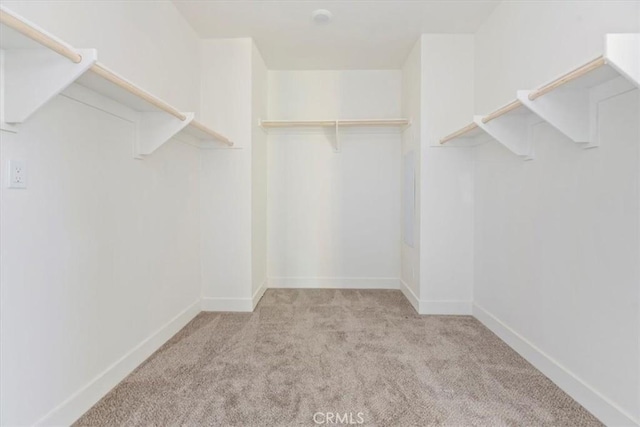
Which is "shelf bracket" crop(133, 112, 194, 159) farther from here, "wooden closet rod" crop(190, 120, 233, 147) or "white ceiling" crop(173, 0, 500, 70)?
"white ceiling" crop(173, 0, 500, 70)

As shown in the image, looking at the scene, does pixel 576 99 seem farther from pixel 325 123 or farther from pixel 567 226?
pixel 325 123

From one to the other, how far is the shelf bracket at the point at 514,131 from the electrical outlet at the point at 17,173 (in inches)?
90.3

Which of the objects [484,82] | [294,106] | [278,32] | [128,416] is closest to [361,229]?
[294,106]

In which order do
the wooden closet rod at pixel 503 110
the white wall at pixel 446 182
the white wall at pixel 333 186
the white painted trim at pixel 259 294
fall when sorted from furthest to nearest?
the white wall at pixel 333 186 < the white painted trim at pixel 259 294 < the white wall at pixel 446 182 < the wooden closet rod at pixel 503 110

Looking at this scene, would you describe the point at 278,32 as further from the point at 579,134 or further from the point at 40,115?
the point at 579,134

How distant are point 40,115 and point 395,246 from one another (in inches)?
126

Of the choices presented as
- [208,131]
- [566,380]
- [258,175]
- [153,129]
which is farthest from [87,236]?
[566,380]

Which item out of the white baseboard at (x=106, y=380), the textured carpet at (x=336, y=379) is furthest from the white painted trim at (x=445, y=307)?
the white baseboard at (x=106, y=380)

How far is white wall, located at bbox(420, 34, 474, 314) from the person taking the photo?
A: 9.37 feet

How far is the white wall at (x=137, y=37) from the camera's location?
1415 mm

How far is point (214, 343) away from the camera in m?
2.30

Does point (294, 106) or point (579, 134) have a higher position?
point (294, 106)

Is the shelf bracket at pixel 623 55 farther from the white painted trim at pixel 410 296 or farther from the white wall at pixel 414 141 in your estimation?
the white painted trim at pixel 410 296

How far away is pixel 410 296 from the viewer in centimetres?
322
